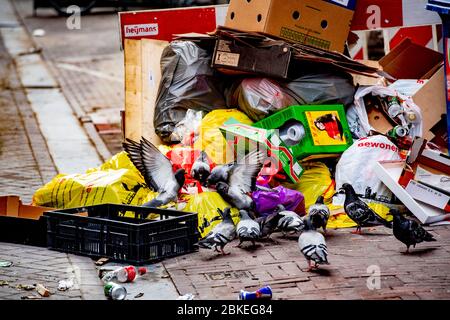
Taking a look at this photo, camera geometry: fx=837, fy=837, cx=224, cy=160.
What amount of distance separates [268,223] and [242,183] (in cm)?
41

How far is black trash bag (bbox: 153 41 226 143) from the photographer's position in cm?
713

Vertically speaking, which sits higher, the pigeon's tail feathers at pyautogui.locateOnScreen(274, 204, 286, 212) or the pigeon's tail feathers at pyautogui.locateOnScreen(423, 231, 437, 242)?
the pigeon's tail feathers at pyautogui.locateOnScreen(423, 231, 437, 242)

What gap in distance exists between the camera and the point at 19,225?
602 cm

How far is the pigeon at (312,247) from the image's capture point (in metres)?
5.02

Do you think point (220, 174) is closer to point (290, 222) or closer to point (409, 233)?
point (290, 222)

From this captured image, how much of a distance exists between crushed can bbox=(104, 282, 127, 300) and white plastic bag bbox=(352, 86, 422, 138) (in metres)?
2.85

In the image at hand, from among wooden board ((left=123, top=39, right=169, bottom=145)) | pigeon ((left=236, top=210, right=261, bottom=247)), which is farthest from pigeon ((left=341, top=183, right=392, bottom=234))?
wooden board ((left=123, top=39, right=169, bottom=145))

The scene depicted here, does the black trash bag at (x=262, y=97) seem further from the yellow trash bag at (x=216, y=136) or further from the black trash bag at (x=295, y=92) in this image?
the yellow trash bag at (x=216, y=136)

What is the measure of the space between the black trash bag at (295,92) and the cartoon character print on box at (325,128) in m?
0.20

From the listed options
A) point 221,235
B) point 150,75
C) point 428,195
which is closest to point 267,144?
point 221,235

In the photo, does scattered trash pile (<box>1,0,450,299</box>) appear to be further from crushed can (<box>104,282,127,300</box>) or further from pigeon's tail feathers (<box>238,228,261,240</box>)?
crushed can (<box>104,282,127,300</box>)

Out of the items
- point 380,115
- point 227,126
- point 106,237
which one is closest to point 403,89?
point 380,115

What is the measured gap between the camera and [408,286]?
4840mm
